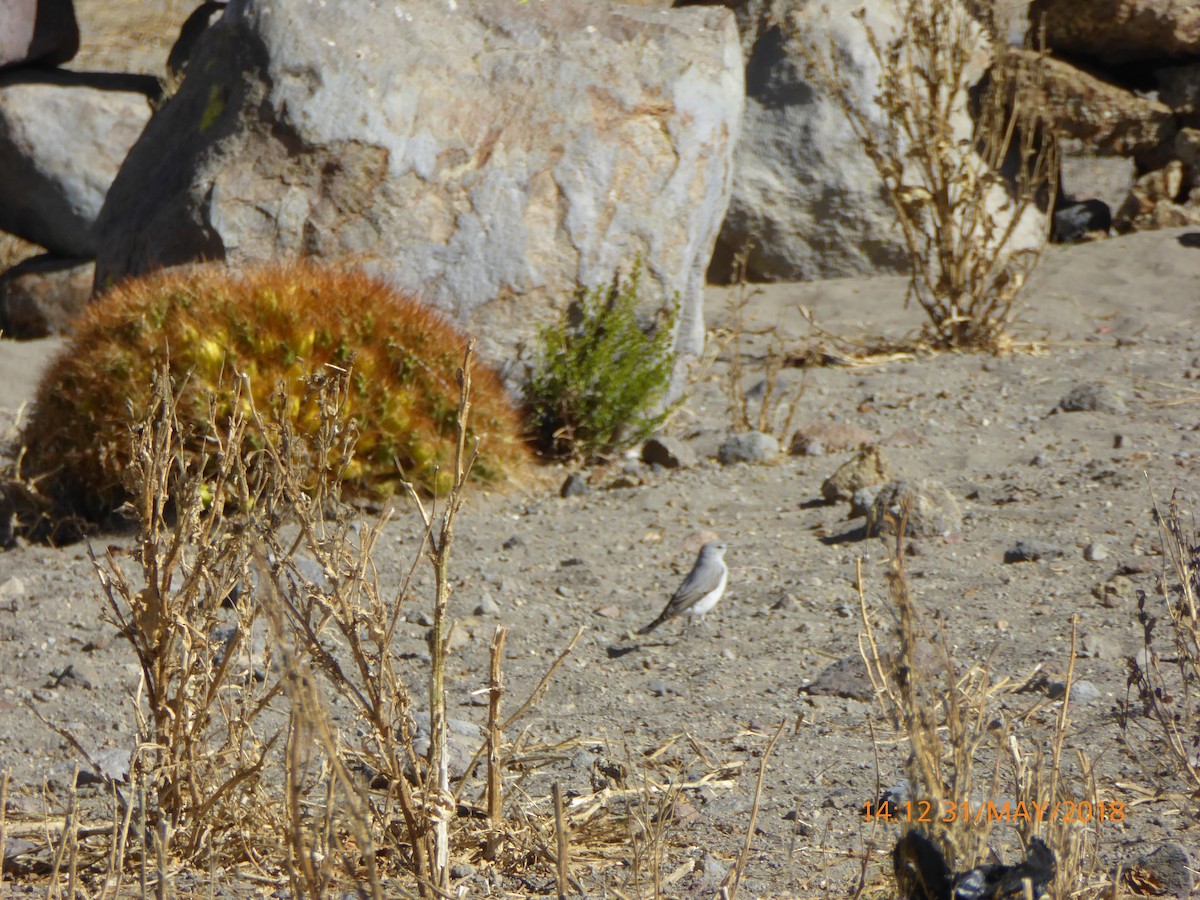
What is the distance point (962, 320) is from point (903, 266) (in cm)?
196

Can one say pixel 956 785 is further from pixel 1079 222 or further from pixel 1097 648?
pixel 1079 222

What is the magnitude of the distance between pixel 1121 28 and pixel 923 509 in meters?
5.97

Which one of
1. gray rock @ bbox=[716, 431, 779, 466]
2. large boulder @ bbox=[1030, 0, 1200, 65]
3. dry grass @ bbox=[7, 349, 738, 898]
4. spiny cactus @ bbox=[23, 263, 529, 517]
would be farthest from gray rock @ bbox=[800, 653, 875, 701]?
large boulder @ bbox=[1030, 0, 1200, 65]

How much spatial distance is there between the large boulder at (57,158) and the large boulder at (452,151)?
309 centimetres

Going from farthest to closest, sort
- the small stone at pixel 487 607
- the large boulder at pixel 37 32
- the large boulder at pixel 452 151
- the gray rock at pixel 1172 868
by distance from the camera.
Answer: the large boulder at pixel 37 32, the large boulder at pixel 452 151, the small stone at pixel 487 607, the gray rock at pixel 1172 868

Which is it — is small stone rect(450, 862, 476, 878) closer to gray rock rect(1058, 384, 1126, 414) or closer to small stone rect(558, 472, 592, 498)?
small stone rect(558, 472, 592, 498)

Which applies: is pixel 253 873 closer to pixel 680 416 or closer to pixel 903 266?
pixel 680 416

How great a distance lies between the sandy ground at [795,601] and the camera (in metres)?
2.57

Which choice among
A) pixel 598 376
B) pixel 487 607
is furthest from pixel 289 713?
pixel 598 376

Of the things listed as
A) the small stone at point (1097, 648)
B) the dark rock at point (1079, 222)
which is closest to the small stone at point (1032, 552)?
the small stone at point (1097, 648)

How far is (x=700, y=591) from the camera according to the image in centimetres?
349

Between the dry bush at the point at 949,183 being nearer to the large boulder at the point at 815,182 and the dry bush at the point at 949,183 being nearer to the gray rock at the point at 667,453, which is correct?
the large boulder at the point at 815,182
